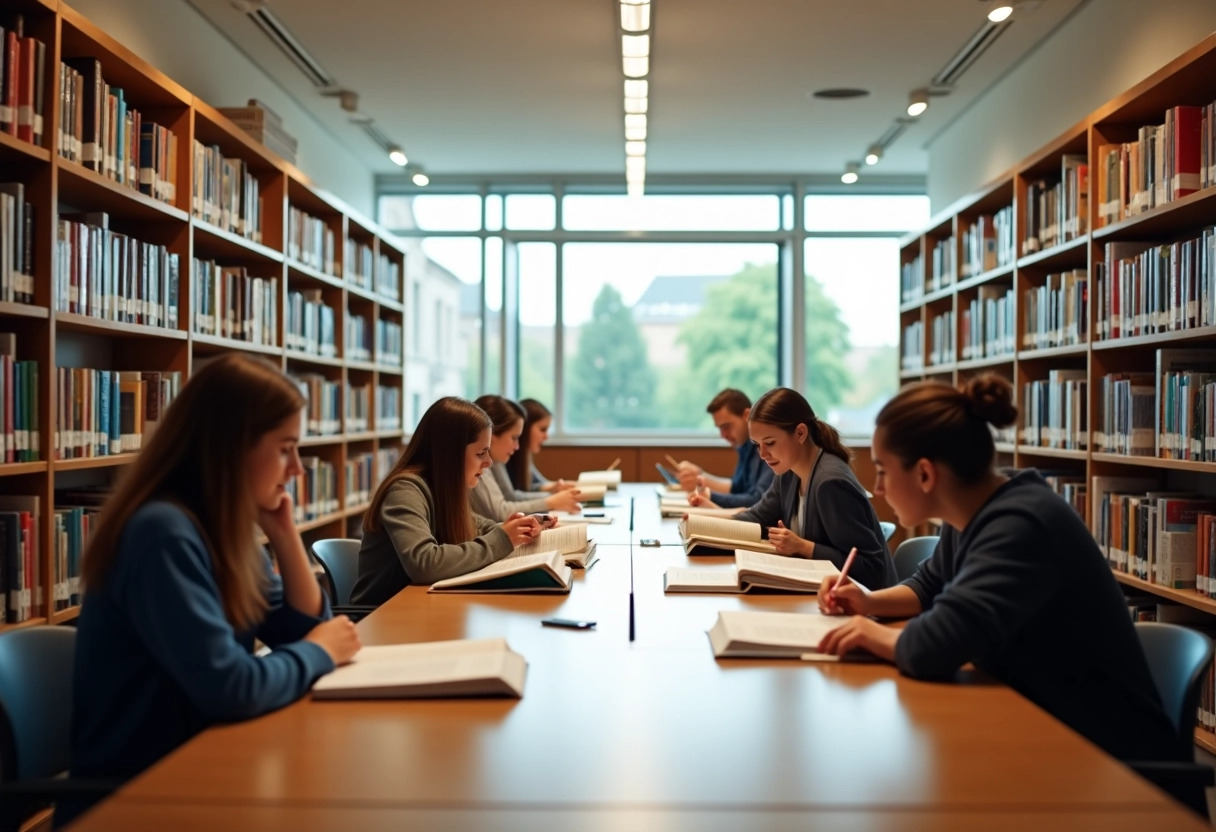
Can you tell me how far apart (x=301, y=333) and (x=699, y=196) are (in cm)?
420

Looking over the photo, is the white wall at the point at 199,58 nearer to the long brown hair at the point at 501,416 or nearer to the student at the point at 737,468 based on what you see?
the long brown hair at the point at 501,416

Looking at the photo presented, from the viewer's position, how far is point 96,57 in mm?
3514

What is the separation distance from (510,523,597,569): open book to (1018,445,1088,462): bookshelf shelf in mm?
2197

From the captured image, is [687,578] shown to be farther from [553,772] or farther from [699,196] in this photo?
[699,196]

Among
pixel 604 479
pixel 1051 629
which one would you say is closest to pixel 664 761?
pixel 1051 629

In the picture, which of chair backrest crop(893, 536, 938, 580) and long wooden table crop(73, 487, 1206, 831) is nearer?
long wooden table crop(73, 487, 1206, 831)

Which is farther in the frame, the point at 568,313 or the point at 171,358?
the point at 568,313

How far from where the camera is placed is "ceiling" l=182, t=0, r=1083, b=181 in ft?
16.7

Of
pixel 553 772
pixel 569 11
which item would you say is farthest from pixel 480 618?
pixel 569 11

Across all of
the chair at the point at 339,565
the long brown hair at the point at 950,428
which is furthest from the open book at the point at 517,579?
the long brown hair at the point at 950,428

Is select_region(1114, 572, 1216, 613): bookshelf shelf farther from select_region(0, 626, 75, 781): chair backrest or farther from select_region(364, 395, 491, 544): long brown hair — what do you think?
select_region(0, 626, 75, 781): chair backrest

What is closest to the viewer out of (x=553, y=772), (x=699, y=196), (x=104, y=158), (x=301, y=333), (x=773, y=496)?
(x=553, y=772)

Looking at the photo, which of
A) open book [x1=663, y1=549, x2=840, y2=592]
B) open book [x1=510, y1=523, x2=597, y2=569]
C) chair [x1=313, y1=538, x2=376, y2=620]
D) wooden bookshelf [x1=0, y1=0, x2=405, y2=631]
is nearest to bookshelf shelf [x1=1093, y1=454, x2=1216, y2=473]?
open book [x1=663, y1=549, x2=840, y2=592]

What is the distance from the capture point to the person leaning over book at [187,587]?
1.55 m
